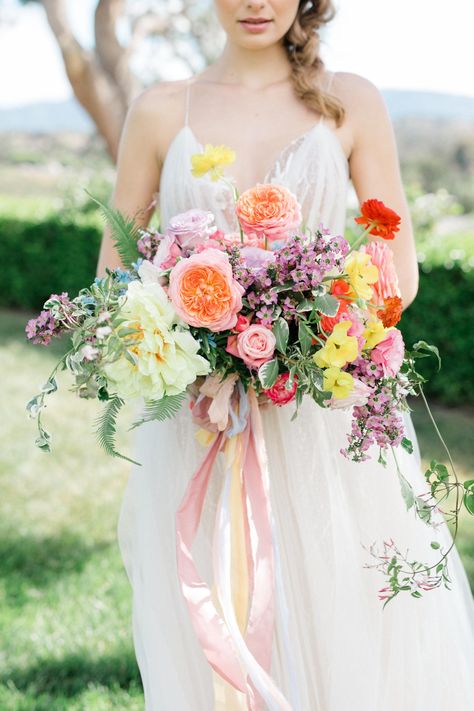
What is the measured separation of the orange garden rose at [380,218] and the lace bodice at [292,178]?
522mm

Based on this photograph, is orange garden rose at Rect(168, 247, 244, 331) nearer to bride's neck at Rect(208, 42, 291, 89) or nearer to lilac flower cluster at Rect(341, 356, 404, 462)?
lilac flower cluster at Rect(341, 356, 404, 462)

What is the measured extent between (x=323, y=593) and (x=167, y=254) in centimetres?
104

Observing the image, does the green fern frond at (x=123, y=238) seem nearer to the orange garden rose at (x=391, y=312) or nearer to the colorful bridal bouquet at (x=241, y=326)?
the colorful bridal bouquet at (x=241, y=326)

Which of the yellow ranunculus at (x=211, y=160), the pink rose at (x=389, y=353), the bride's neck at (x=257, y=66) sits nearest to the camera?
the pink rose at (x=389, y=353)

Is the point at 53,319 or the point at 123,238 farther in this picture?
the point at 123,238

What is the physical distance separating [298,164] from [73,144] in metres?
39.9

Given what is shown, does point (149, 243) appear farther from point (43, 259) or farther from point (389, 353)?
point (43, 259)

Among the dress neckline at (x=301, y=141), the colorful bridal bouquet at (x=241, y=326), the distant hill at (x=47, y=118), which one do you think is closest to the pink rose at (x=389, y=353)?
the colorful bridal bouquet at (x=241, y=326)

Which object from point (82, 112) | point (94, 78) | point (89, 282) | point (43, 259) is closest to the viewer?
point (89, 282)

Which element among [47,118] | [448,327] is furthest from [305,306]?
[47,118]

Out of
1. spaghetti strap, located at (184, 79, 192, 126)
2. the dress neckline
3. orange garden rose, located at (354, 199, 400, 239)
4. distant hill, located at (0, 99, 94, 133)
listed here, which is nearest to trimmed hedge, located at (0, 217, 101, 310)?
spaghetti strap, located at (184, 79, 192, 126)

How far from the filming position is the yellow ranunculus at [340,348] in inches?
70.2

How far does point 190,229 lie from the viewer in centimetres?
196

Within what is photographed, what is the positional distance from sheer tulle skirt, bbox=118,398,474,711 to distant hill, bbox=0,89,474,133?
29.8m
